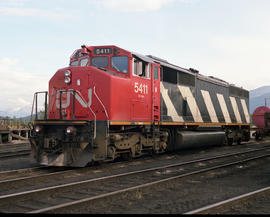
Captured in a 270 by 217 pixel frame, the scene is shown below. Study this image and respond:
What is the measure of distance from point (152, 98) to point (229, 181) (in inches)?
164

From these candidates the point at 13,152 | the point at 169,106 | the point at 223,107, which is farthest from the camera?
the point at 223,107

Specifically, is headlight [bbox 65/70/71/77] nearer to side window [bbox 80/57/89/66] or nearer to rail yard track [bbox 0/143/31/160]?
side window [bbox 80/57/89/66]

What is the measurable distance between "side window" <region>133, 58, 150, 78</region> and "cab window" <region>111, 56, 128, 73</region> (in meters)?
0.37

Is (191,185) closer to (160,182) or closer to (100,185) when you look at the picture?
(160,182)

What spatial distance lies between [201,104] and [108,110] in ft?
21.7

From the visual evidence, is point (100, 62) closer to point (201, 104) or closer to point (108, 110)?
point (108, 110)

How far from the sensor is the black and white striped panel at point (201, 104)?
1139 cm

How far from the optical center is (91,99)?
872 cm

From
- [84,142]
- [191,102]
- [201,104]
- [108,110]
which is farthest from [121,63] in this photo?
[201,104]

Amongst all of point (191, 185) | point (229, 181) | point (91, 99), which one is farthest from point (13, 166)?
point (229, 181)

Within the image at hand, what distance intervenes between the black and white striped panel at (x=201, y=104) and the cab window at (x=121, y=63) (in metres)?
2.22

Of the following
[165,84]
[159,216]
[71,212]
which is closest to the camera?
[159,216]

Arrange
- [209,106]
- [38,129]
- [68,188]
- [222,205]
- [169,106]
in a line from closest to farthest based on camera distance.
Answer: [222,205] < [68,188] < [38,129] < [169,106] < [209,106]

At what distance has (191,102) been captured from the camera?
42.5 ft
